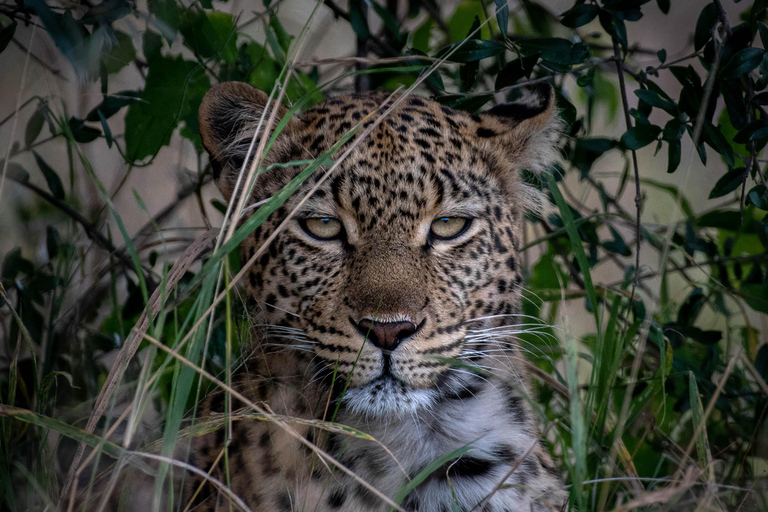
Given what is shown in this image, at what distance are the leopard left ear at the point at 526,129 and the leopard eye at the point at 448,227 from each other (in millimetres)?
434

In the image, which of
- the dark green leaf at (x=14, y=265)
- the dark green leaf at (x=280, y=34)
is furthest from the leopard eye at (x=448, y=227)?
the dark green leaf at (x=14, y=265)

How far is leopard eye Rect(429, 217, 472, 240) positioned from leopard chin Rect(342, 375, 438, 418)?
2.27 feet

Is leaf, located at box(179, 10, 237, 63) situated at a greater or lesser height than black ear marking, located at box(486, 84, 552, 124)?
greater

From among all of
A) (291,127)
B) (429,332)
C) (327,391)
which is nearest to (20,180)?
(291,127)

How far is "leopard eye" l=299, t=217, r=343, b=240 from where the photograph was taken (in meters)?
3.03

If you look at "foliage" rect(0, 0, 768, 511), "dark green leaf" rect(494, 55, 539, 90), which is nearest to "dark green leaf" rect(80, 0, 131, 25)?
"foliage" rect(0, 0, 768, 511)

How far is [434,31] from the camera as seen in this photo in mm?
5164

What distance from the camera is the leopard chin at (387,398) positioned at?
8.68 ft

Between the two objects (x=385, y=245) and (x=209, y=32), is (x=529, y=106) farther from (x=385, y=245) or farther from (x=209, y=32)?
(x=209, y=32)

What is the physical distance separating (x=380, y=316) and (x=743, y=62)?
75.7 inches

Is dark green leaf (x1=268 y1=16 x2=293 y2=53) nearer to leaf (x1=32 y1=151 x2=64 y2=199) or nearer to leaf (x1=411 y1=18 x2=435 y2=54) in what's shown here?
leaf (x1=411 y1=18 x2=435 y2=54)

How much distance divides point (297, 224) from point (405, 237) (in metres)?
0.46

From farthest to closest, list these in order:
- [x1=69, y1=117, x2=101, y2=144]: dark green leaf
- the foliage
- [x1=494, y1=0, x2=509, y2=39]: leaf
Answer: [x1=69, y1=117, x2=101, y2=144]: dark green leaf
[x1=494, y1=0, x2=509, y2=39]: leaf
the foliage

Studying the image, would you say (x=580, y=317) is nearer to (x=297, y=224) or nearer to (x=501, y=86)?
(x=501, y=86)
